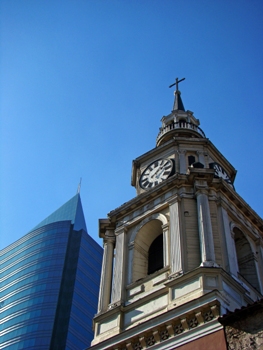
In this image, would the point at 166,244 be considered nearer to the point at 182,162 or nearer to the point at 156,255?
the point at 156,255

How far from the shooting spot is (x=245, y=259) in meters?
22.9

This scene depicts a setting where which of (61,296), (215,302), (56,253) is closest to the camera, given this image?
(215,302)

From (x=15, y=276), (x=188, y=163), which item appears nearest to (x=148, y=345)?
(x=188, y=163)

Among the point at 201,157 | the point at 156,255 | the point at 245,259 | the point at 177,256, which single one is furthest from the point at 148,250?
the point at 201,157

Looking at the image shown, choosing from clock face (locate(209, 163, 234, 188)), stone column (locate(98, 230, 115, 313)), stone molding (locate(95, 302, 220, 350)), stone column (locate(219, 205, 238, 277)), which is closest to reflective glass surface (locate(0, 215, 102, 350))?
clock face (locate(209, 163, 234, 188))

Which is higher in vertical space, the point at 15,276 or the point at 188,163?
the point at 15,276

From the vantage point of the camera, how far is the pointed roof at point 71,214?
9379 centimetres

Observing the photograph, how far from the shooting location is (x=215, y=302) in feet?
54.4

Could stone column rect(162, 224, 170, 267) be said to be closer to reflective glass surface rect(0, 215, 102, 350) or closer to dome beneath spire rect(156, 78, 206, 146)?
dome beneath spire rect(156, 78, 206, 146)

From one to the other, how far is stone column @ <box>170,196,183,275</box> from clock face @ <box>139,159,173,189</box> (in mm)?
3107

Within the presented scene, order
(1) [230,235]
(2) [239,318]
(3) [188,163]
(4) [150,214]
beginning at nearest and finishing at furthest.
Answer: (2) [239,318], (1) [230,235], (4) [150,214], (3) [188,163]

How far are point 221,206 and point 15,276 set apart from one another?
209 ft

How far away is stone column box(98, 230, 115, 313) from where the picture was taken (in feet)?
69.8

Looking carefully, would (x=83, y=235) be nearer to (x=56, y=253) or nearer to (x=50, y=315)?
(x=56, y=253)
